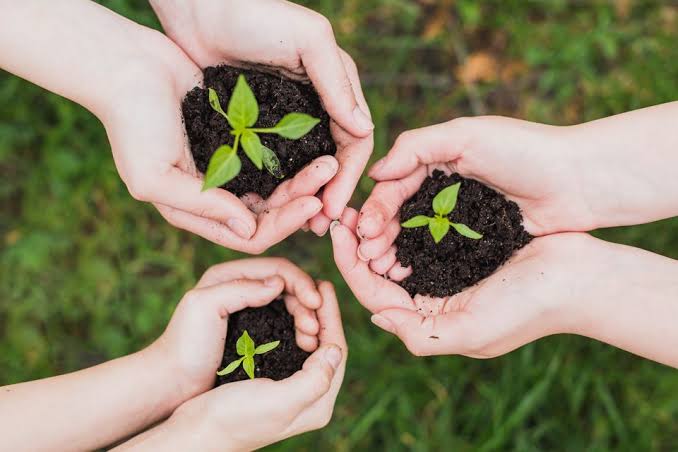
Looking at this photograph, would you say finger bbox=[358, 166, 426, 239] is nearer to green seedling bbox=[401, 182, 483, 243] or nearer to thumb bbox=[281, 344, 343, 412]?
green seedling bbox=[401, 182, 483, 243]

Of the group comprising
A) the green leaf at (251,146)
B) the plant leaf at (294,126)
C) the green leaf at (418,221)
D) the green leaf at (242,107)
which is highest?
the green leaf at (242,107)

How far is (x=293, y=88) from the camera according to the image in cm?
287

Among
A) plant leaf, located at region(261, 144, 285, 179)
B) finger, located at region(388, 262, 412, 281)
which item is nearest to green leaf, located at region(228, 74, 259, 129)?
plant leaf, located at region(261, 144, 285, 179)

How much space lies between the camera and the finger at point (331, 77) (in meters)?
2.68

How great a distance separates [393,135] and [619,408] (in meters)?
2.18

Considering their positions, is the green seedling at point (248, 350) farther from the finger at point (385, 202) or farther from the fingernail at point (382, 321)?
the finger at point (385, 202)

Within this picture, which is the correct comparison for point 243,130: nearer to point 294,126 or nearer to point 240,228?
point 294,126

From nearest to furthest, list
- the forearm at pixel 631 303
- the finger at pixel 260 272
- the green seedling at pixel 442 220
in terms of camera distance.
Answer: the green seedling at pixel 442 220
the forearm at pixel 631 303
the finger at pixel 260 272

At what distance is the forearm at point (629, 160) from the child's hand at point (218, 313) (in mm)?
1386

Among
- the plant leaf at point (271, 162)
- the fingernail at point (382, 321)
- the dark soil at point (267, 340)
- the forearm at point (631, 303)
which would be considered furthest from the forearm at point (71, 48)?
the forearm at point (631, 303)

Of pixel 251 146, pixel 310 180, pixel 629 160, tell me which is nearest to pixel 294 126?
pixel 251 146

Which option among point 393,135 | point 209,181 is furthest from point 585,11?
point 209,181

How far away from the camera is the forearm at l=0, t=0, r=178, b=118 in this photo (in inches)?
106

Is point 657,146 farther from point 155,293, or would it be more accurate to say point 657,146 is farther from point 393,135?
point 155,293
